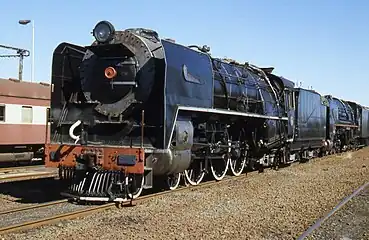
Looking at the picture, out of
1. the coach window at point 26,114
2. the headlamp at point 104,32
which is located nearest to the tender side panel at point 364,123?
the coach window at point 26,114

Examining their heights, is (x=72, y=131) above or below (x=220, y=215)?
above

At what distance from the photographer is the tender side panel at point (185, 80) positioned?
31.1 feet

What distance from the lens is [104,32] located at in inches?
381

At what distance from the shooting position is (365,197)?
1100 centimetres

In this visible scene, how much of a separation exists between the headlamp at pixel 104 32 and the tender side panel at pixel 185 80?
1094 mm

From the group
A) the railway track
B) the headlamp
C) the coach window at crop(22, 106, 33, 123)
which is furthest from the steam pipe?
the coach window at crop(22, 106, 33, 123)

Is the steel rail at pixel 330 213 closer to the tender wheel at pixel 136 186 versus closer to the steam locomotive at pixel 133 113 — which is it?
the steam locomotive at pixel 133 113

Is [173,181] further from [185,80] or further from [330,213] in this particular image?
[330,213]

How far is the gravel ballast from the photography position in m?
6.85

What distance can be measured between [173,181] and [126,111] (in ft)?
7.47

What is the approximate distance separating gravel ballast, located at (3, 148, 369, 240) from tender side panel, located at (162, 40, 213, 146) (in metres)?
1.56

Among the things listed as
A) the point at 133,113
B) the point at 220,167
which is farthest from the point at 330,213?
the point at 220,167

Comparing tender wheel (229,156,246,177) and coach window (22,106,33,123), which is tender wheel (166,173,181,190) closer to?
tender wheel (229,156,246,177)

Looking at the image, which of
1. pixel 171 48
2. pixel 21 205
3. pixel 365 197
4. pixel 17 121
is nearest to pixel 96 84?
pixel 171 48
